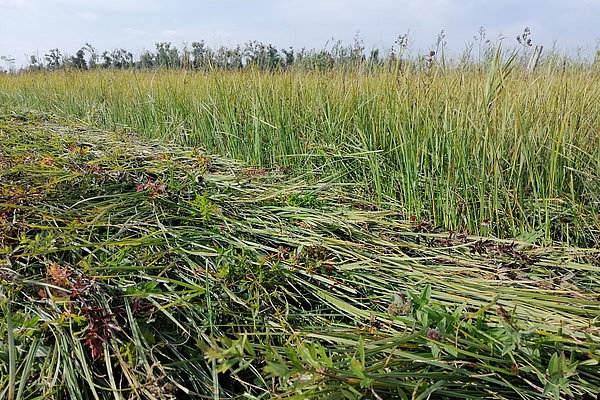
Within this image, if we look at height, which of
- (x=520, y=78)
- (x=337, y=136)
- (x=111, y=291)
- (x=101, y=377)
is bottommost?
(x=101, y=377)

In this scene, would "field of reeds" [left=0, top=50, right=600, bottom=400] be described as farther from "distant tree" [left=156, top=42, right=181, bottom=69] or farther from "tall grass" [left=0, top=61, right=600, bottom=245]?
"distant tree" [left=156, top=42, right=181, bottom=69]

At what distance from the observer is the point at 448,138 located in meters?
1.89

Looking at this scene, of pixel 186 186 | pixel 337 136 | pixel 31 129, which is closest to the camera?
pixel 186 186

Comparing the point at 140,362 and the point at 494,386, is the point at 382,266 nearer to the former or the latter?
the point at 494,386

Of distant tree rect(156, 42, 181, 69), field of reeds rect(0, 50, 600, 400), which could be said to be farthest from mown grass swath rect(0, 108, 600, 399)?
distant tree rect(156, 42, 181, 69)

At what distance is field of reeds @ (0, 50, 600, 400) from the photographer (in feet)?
2.90

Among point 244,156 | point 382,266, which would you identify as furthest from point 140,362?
point 244,156

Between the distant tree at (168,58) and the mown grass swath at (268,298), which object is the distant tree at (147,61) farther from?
the mown grass swath at (268,298)

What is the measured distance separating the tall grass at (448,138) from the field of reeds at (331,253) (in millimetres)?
16

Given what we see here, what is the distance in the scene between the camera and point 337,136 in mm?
2641

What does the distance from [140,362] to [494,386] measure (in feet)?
2.74

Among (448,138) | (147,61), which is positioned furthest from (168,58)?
(448,138)

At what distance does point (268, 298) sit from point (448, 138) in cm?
124

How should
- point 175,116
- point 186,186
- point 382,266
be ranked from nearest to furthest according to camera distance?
1. point 382,266
2. point 186,186
3. point 175,116
